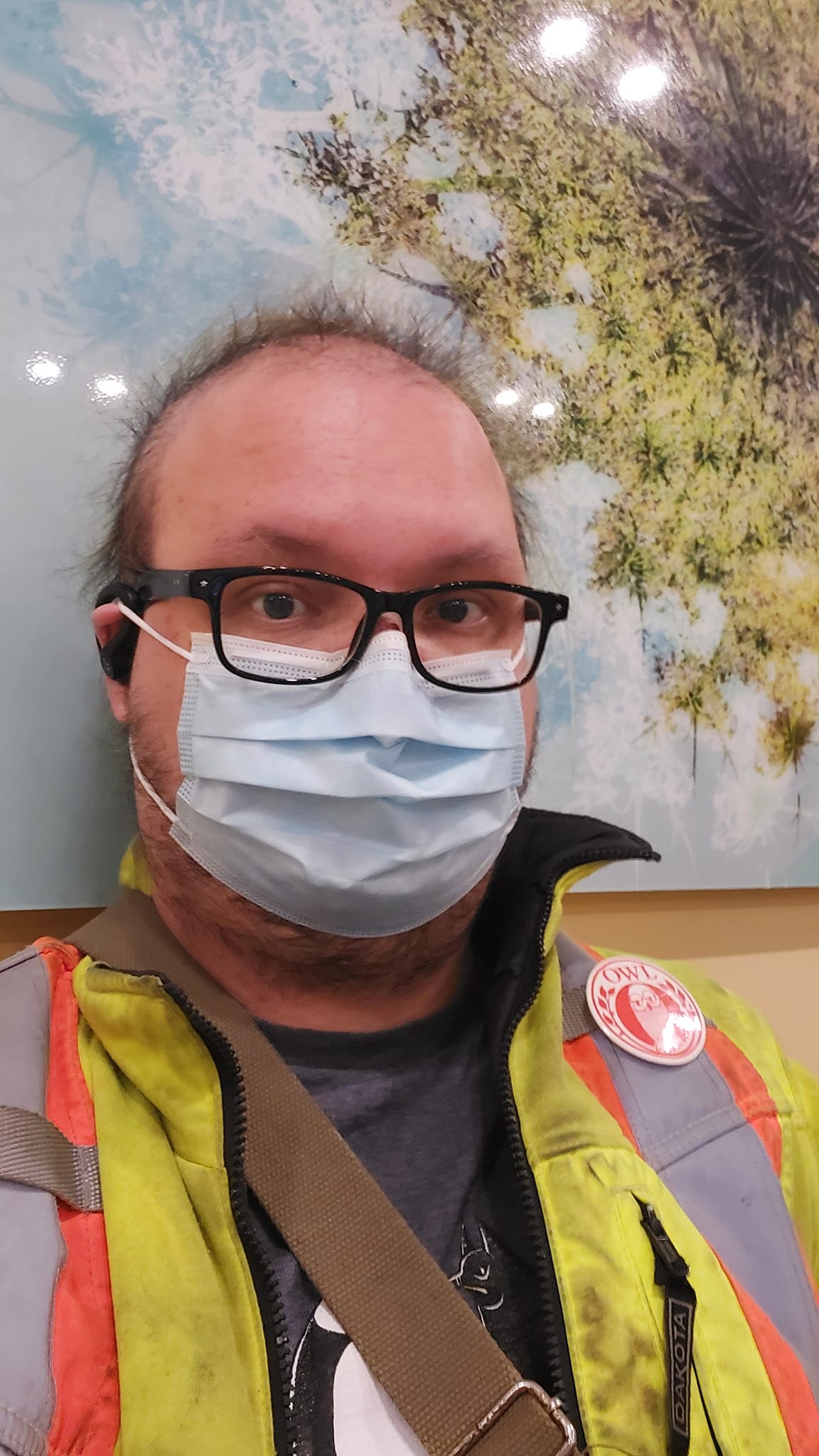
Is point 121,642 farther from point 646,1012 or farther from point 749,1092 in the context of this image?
point 749,1092

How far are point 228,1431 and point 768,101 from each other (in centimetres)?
152

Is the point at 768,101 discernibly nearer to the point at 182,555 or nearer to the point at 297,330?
the point at 297,330

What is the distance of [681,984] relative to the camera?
0.84 metres

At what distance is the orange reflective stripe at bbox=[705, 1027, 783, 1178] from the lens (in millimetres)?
746

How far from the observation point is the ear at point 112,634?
2.40 feet

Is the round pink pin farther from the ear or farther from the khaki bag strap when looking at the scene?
the ear

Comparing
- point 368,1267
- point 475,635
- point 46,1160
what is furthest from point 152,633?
point 368,1267

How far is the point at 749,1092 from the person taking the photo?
0.76 m

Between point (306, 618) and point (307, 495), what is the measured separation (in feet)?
0.32

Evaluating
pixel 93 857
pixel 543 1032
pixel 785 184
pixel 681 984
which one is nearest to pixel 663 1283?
pixel 543 1032

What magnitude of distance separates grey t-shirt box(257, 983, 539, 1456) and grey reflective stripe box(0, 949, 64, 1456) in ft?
0.51

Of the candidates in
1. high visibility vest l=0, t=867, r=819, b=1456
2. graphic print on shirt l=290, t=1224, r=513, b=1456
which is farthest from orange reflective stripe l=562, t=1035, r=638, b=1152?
graphic print on shirt l=290, t=1224, r=513, b=1456

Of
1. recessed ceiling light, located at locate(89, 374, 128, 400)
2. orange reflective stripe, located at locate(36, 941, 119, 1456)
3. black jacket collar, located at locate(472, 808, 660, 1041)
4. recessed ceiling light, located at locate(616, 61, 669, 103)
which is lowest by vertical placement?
orange reflective stripe, located at locate(36, 941, 119, 1456)

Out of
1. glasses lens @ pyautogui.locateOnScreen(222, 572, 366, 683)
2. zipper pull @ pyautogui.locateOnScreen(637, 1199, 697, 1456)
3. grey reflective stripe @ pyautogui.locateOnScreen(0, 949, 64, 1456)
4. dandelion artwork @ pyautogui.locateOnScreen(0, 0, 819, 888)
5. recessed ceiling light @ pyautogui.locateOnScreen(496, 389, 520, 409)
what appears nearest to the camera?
grey reflective stripe @ pyautogui.locateOnScreen(0, 949, 64, 1456)
